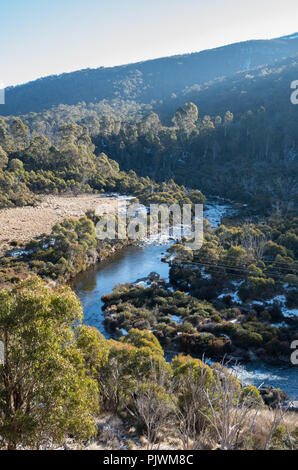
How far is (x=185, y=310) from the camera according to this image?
76.1 ft

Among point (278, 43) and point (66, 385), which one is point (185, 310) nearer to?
point (66, 385)

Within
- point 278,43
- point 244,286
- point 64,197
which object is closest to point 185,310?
point 244,286

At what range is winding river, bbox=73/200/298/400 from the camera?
1697 centimetres

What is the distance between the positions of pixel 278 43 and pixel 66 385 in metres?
205

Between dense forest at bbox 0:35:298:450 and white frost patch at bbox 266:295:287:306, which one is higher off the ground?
dense forest at bbox 0:35:298:450

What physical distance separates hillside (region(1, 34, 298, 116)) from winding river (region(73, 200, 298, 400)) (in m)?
144

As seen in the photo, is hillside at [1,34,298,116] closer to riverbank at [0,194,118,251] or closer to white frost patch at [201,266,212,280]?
Result: riverbank at [0,194,118,251]
